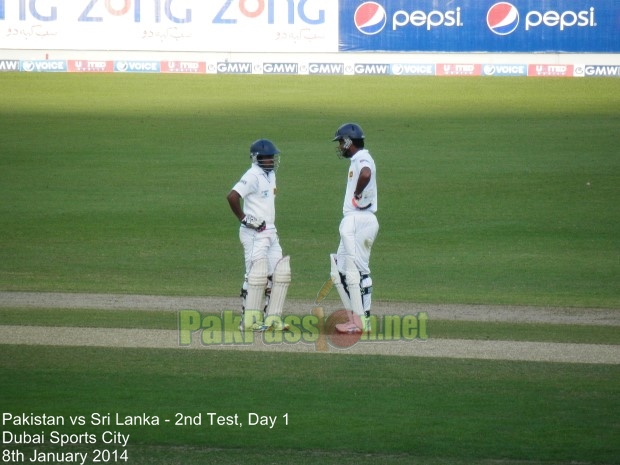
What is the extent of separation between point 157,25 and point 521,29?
14.7m

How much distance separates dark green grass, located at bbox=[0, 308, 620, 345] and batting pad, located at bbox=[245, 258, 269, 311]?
3.20 ft

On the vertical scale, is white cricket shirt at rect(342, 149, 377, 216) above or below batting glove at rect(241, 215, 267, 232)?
above

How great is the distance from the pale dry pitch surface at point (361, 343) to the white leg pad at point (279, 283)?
1.47 ft

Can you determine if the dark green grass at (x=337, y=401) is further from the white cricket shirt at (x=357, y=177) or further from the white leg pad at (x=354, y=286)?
the white cricket shirt at (x=357, y=177)

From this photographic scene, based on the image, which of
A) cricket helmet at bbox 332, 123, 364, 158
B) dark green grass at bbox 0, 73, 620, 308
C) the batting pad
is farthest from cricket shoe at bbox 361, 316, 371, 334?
dark green grass at bbox 0, 73, 620, 308

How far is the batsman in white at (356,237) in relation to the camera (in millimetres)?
11188

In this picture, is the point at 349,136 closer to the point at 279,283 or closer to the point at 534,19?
the point at 279,283

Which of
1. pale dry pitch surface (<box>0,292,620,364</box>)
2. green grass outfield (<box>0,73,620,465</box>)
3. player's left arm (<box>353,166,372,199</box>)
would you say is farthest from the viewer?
player's left arm (<box>353,166,372,199</box>)

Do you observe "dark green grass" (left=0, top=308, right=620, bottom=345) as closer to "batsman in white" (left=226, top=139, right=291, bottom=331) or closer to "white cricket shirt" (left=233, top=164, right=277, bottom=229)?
"batsman in white" (left=226, top=139, right=291, bottom=331)

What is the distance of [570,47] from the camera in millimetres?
Answer: 43188

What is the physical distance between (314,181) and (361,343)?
536 inches

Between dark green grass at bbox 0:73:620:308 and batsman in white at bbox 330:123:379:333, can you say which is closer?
batsman in white at bbox 330:123:379:333

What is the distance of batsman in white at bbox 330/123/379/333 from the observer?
36.7 ft

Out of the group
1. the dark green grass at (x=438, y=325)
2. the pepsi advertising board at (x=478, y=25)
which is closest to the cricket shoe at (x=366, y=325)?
the dark green grass at (x=438, y=325)
